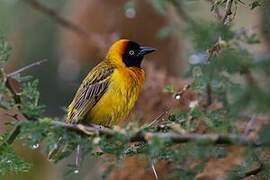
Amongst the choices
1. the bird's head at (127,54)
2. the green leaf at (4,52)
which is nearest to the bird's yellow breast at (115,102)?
the bird's head at (127,54)

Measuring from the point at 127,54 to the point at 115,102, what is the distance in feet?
1.60

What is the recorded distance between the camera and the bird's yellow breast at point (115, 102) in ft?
14.1

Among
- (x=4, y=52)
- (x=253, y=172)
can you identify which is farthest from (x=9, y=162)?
(x=253, y=172)

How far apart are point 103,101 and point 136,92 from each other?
19 cm

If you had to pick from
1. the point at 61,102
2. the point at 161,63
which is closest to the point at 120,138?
the point at 161,63

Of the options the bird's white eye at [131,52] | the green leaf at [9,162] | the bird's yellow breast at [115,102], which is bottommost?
the bird's yellow breast at [115,102]

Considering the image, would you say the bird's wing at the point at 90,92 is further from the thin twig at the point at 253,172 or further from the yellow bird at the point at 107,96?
the thin twig at the point at 253,172

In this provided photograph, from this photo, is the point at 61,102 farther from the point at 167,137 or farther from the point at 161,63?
the point at 167,137

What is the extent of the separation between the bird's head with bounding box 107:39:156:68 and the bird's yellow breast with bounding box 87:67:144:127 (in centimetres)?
29

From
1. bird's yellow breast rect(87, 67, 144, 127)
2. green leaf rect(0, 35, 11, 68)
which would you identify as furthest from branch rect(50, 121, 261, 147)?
bird's yellow breast rect(87, 67, 144, 127)

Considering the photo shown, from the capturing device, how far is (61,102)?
8570 mm

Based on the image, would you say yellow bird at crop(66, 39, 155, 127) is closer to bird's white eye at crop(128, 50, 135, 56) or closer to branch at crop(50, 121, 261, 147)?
bird's white eye at crop(128, 50, 135, 56)

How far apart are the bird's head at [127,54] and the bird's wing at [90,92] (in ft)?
0.64

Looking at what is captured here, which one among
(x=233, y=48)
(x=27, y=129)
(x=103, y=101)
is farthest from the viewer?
(x=103, y=101)
